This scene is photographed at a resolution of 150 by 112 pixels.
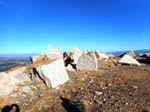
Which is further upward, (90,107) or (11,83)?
(11,83)

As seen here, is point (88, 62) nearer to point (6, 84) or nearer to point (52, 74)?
point (52, 74)

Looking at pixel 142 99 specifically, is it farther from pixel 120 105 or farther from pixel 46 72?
pixel 46 72

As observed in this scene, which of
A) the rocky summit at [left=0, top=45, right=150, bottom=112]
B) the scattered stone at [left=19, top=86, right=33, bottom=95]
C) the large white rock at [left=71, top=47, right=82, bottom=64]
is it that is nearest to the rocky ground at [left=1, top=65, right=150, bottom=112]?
the rocky summit at [left=0, top=45, right=150, bottom=112]

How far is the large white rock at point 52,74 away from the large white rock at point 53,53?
479cm

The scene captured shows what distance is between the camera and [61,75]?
6023 millimetres

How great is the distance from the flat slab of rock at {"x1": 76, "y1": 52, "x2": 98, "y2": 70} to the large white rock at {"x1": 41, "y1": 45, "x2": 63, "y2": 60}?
3.53 metres

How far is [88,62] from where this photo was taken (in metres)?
8.17

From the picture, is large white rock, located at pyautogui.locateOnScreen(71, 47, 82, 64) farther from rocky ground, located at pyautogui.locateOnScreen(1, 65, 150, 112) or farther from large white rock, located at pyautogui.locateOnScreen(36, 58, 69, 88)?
rocky ground, located at pyautogui.locateOnScreen(1, 65, 150, 112)

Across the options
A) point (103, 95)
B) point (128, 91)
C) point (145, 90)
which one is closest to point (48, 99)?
point (103, 95)

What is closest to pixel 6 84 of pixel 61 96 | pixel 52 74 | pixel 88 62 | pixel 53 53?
pixel 52 74

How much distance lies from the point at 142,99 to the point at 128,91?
2.41ft

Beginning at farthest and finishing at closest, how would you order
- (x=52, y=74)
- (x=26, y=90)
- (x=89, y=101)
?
1. (x=52, y=74)
2. (x=26, y=90)
3. (x=89, y=101)

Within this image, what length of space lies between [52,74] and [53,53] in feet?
20.7

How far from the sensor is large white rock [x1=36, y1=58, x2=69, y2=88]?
5.34 m
